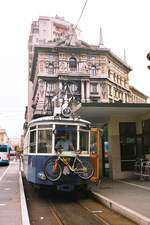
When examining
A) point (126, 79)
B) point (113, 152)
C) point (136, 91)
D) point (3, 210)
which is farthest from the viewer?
point (136, 91)

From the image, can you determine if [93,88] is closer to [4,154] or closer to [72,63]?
[72,63]

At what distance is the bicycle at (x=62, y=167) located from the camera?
1280cm

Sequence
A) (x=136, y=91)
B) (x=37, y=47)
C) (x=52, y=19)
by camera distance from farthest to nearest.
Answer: (x=52, y=19) < (x=136, y=91) < (x=37, y=47)

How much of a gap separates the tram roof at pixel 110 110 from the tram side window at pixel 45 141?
3.67m

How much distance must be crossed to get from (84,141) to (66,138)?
0.74 metres

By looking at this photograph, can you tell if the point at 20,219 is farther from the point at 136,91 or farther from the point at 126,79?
the point at 136,91

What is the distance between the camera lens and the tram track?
9727 mm

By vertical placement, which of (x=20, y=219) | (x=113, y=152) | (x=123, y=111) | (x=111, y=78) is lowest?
(x=20, y=219)

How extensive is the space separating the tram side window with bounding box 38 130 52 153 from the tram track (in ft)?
6.09

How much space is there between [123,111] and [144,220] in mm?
11090

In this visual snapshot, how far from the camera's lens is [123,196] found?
1294cm

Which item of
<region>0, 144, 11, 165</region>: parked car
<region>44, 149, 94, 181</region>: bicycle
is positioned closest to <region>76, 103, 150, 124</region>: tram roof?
<region>44, 149, 94, 181</region>: bicycle

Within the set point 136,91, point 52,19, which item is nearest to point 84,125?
point 136,91

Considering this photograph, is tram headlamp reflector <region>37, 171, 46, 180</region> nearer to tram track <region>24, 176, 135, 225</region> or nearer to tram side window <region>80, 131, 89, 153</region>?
tram track <region>24, 176, 135, 225</region>
